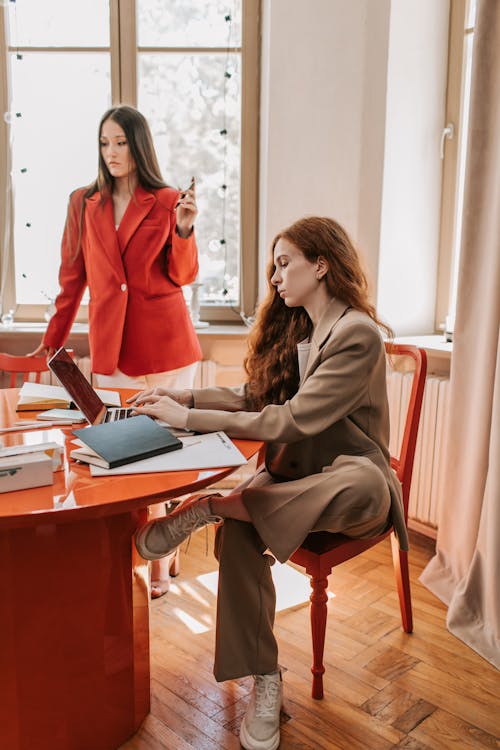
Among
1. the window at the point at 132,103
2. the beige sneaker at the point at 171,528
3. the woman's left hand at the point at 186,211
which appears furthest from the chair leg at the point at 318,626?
the window at the point at 132,103

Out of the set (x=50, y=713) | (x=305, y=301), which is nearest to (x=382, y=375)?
(x=305, y=301)

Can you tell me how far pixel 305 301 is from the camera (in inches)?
66.3

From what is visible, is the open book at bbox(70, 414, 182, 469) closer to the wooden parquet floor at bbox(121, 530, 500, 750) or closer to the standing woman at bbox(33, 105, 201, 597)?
the wooden parquet floor at bbox(121, 530, 500, 750)

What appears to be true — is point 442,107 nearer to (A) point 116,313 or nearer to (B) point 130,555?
(A) point 116,313

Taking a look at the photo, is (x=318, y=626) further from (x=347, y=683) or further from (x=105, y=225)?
(x=105, y=225)

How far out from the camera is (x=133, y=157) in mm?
2186

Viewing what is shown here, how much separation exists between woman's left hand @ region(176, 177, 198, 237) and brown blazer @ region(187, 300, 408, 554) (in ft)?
2.22

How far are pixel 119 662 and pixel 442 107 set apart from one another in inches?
94.8

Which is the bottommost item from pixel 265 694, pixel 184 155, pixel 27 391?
pixel 265 694

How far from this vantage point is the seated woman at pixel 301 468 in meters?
1.46

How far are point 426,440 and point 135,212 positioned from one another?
51.8 inches

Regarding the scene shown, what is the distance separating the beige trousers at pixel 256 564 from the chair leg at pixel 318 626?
0.16m

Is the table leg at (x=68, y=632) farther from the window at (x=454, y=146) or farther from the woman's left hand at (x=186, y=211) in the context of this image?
the window at (x=454, y=146)

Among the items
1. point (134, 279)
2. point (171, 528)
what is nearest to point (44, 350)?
point (134, 279)
